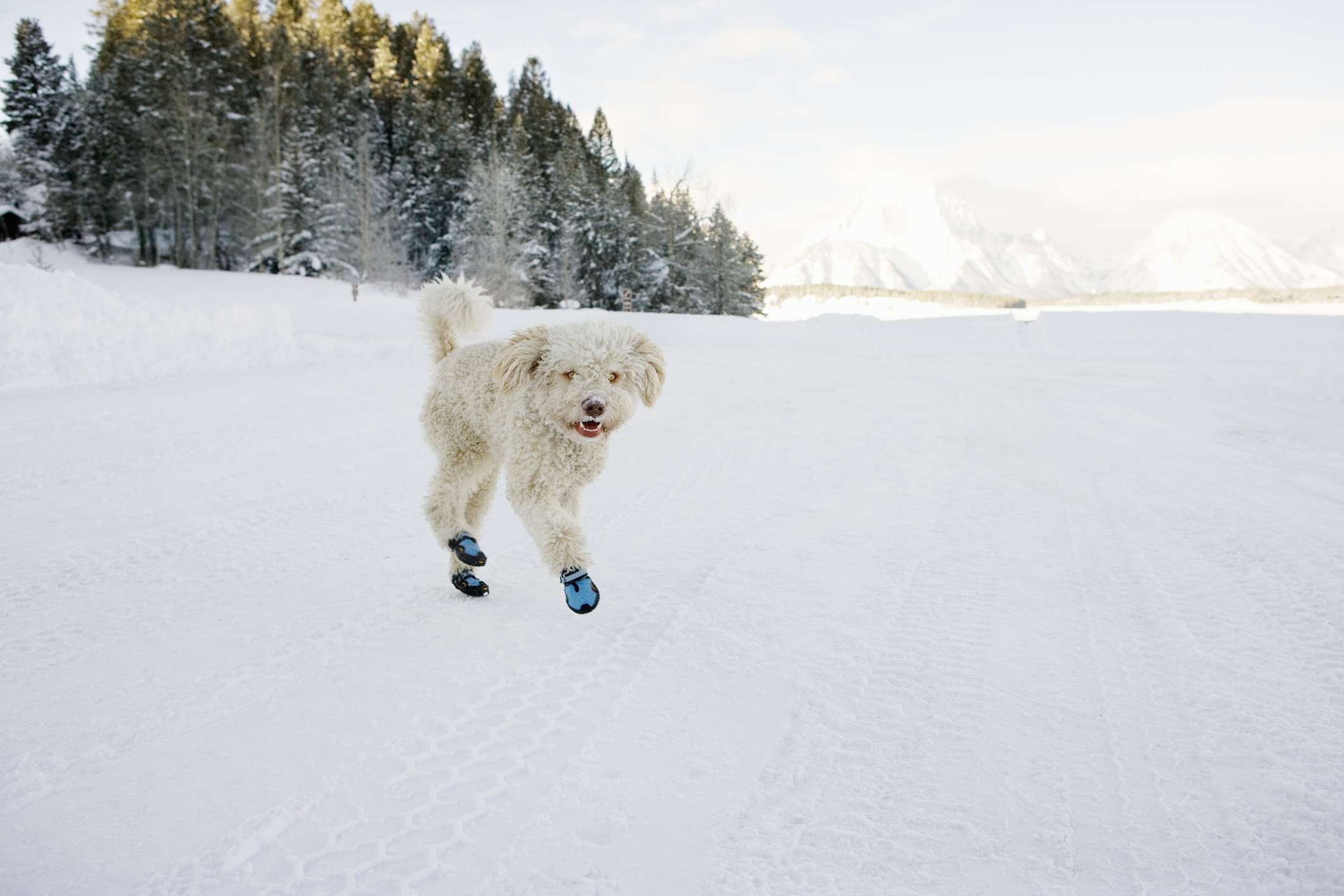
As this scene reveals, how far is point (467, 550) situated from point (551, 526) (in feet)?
2.15

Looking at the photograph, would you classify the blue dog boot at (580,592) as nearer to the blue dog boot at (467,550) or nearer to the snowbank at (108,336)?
the blue dog boot at (467,550)

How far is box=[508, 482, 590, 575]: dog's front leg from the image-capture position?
131 inches

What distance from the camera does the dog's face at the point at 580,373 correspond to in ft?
11.1

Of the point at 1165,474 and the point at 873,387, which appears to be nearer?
the point at 1165,474

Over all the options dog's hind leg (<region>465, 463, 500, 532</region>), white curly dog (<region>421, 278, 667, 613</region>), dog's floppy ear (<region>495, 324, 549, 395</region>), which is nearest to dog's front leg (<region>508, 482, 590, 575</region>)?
white curly dog (<region>421, 278, 667, 613</region>)

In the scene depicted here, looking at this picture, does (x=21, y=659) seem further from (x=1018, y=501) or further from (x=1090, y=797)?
(x=1018, y=501)

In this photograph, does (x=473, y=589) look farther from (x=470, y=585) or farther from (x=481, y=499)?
(x=481, y=499)

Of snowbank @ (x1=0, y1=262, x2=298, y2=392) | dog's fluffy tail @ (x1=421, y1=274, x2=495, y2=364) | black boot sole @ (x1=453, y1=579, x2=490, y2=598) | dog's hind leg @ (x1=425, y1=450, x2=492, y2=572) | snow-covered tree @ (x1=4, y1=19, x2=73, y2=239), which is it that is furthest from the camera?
snow-covered tree @ (x1=4, y1=19, x2=73, y2=239)

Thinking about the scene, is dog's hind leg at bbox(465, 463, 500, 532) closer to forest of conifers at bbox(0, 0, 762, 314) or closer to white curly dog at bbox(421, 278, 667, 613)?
white curly dog at bbox(421, 278, 667, 613)

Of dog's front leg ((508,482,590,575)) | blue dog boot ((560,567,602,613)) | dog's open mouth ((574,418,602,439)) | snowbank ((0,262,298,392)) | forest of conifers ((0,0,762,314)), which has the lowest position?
snowbank ((0,262,298,392))

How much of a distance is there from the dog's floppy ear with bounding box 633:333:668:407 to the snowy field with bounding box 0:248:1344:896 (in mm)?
1152

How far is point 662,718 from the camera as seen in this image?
9.05 ft

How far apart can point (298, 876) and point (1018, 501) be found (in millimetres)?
5506

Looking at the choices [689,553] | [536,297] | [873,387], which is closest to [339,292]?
[536,297]
